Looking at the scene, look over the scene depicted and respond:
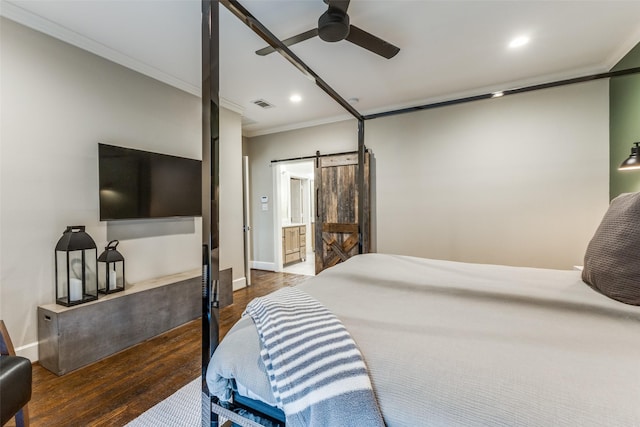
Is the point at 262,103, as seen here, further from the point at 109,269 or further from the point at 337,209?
the point at 109,269

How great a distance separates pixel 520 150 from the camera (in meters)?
3.18

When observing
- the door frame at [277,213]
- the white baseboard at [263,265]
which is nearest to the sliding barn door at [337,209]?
the door frame at [277,213]

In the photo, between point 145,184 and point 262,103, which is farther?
point 262,103

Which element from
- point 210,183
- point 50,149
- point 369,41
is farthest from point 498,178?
point 50,149

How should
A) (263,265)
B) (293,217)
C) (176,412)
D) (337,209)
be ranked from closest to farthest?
(176,412), (337,209), (263,265), (293,217)

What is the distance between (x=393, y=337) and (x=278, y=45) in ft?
5.71

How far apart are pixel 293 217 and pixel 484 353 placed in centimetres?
627

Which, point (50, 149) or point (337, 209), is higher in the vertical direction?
point (50, 149)

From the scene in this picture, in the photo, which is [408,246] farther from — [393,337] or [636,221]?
[393,337]

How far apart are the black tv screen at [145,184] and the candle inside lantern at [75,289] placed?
1.81ft

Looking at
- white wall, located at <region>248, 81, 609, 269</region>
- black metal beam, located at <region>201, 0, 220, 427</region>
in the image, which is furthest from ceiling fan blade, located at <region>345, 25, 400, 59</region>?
white wall, located at <region>248, 81, 609, 269</region>

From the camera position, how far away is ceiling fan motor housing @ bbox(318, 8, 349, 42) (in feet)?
5.59

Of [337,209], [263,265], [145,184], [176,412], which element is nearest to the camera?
[176,412]

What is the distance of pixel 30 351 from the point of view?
2107 mm
